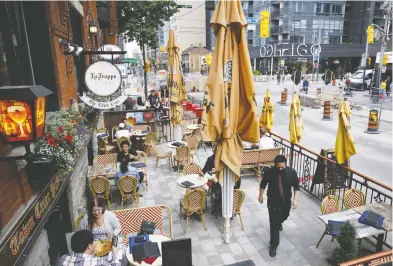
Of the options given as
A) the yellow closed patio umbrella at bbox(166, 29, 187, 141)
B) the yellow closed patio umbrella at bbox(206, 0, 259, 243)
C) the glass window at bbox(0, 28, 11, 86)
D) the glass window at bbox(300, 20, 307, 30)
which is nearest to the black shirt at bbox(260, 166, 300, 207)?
the yellow closed patio umbrella at bbox(206, 0, 259, 243)

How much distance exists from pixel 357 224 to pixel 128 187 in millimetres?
5038

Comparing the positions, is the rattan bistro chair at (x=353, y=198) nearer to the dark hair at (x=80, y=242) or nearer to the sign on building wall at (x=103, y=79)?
the dark hair at (x=80, y=242)

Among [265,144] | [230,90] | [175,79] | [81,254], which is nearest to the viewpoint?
[81,254]

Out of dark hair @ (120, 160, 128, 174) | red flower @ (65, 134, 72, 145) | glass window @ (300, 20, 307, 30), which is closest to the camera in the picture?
Answer: red flower @ (65, 134, 72, 145)

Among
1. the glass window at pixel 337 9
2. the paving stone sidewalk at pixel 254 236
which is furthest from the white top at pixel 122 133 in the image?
the glass window at pixel 337 9

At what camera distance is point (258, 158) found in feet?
29.6

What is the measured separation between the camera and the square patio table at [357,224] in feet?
Answer: 16.3

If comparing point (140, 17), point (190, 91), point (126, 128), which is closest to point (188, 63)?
point (190, 91)

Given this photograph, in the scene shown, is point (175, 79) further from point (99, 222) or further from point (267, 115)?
point (99, 222)

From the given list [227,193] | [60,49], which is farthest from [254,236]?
[60,49]

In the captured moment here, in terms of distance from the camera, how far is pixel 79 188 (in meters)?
6.73

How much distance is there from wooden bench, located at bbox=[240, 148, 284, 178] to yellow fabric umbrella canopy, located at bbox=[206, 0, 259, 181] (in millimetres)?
3640

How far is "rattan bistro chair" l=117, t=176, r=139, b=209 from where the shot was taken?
23.5ft

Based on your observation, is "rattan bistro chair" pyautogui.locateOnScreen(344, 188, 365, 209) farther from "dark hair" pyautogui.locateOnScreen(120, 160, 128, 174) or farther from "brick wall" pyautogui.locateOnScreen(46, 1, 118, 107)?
"brick wall" pyautogui.locateOnScreen(46, 1, 118, 107)
